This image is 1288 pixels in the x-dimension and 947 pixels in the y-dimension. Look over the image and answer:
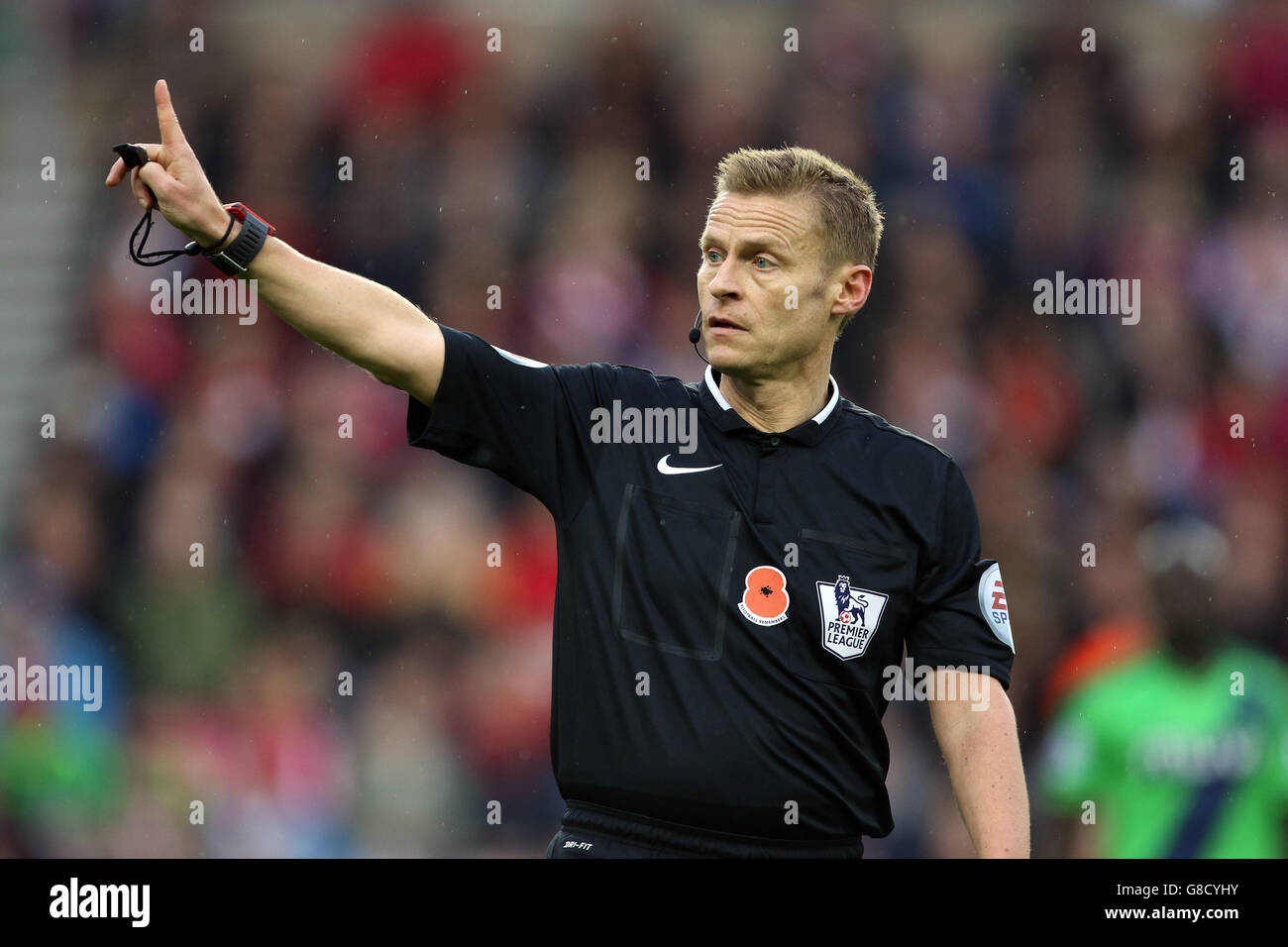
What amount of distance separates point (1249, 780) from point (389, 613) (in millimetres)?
3744

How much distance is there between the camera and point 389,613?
307 inches

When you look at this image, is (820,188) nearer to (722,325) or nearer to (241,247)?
(722,325)

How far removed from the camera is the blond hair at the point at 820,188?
384cm

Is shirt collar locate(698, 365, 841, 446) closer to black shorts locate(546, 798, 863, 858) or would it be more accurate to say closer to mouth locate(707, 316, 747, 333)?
mouth locate(707, 316, 747, 333)

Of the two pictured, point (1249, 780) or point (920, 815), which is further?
point (920, 815)

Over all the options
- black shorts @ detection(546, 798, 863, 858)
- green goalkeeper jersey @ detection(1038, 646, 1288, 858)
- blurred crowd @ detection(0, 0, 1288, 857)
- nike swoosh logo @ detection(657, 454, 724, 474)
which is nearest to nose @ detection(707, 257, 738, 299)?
nike swoosh logo @ detection(657, 454, 724, 474)

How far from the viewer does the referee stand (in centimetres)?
341

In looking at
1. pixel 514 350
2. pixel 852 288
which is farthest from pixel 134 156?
pixel 514 350

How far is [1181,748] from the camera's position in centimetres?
595

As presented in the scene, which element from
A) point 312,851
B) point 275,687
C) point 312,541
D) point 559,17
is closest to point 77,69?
point 559,17

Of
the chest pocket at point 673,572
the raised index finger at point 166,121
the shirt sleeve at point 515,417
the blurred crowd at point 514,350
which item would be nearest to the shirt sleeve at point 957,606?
the chest pocket at point 673,572

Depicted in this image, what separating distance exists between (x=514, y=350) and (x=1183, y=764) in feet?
12.8

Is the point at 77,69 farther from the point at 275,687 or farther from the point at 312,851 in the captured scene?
the point at 312,851

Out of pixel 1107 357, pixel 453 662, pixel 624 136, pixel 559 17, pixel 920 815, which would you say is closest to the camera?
pixel 920 815
